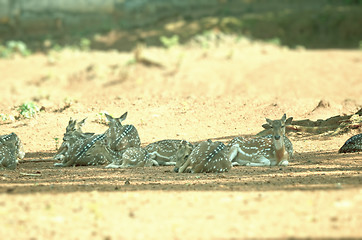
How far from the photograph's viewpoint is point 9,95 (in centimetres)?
2309

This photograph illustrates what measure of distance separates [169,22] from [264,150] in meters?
20.5

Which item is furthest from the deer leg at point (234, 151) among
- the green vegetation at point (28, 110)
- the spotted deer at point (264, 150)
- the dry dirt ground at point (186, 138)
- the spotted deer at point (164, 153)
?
the green vegetation at point (28, 110)

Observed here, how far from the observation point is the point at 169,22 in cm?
3256

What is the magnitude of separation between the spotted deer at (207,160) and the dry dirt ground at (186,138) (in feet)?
0.97

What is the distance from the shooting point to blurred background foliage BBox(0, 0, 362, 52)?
97.8 feet

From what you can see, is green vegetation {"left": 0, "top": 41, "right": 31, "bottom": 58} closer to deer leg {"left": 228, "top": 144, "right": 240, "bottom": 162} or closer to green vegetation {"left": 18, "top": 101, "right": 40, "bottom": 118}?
green vegetation {"left": 18, "top": 101, "right": 40, "bottom": 118}

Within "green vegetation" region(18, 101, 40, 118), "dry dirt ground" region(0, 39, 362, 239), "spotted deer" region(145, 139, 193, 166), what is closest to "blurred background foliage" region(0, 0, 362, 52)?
"dry dirt ground" region(0, 39, 362, 239)

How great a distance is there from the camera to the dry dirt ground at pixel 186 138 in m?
6.39

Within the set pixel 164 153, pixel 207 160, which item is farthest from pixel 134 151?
pixel 207 160

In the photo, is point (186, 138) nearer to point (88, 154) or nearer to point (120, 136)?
point (120, 136)

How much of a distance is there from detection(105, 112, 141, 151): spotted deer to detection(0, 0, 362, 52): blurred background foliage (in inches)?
531

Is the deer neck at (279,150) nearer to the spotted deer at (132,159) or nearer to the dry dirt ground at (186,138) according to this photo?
the dry dirt ground at (186,138)

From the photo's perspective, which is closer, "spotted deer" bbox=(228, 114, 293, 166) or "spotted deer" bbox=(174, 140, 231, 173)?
"spotted deer" bbox=(174, 140, 231, 173)

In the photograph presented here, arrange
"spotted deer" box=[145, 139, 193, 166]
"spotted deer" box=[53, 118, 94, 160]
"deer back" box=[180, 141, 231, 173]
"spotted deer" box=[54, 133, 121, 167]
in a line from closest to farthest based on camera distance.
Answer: "deer back" box=[180, 141, 231, 173] → "spotted deer" box=[54, 133, 121, 167] → "spotted deer" box=[145, 139, 193, 166] → "spotted deer" box=[53, 118, 94, 160]
